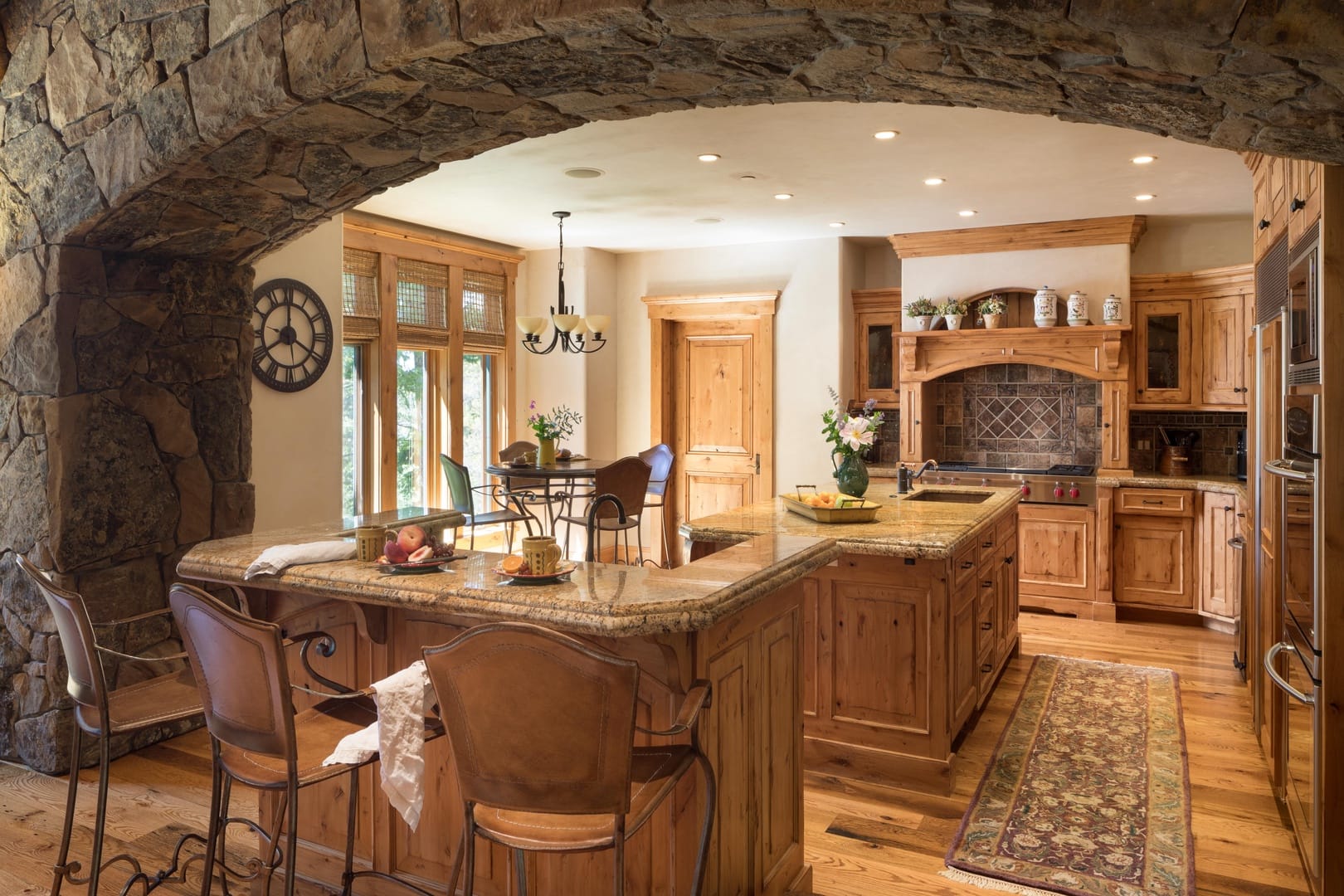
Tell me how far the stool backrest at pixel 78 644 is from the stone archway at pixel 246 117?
50.3 inches

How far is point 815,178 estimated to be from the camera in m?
5.09

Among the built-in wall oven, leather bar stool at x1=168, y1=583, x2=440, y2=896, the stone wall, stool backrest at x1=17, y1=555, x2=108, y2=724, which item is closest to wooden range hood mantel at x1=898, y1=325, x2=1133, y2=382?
the built-in wall oven

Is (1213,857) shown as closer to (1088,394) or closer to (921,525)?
(921,525)

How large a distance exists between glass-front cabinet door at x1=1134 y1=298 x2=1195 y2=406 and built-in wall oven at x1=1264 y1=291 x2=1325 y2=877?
348 centimetres

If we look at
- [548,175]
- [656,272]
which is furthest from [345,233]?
[656,272]

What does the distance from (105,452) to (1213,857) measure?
13.2ft

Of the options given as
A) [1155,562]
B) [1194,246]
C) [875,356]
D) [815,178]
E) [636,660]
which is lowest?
[1155,562]

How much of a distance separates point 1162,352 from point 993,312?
1.10m

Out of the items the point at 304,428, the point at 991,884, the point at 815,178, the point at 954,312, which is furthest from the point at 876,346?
the point at 991,884

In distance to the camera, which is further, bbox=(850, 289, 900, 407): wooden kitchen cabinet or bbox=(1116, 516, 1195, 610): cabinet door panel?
bbox=(850, 289, 900, 407): wooden kitchen cabinet

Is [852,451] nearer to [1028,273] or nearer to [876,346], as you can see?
[1028,273]

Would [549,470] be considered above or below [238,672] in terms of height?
above

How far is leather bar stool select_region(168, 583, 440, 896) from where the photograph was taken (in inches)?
73.2

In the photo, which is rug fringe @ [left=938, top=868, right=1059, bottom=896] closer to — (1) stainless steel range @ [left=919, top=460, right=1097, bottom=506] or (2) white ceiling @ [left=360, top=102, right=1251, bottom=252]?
(2) white ceiling @ [left=360, top=102, right=1251, bottom=252]
